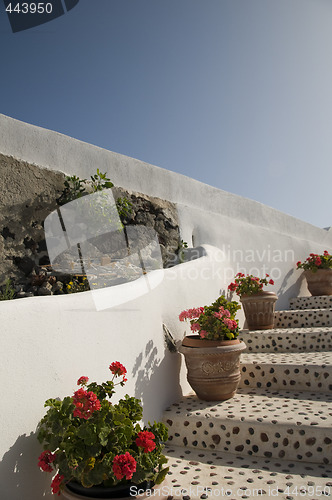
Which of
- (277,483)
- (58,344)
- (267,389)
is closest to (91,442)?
(58,344)

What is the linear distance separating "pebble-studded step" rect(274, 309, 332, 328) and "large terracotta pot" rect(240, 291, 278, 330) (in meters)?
0.18

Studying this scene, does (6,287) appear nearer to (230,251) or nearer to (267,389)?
(267,389)

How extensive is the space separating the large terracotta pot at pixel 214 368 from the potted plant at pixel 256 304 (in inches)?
64.9

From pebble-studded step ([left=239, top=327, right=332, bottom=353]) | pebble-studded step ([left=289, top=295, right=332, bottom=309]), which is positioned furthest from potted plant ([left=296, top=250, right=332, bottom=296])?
pebble-studded step ([left=239, top=327, right=332, bottom=353])

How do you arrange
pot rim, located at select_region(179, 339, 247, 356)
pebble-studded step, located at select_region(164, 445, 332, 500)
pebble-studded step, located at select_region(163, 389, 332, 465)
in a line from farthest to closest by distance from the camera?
pot rim, located at select_region(179, 339, 247, 356) → pebble-studded step, located at select_region(163, 389, 332, 465) → pebble-studded step, located at select_region(164, 445, 332, 500)

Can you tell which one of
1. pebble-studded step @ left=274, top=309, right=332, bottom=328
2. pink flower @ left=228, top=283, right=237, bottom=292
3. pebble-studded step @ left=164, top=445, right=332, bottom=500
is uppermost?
pink flower @ left=228, top=283, right=237, bottom=292

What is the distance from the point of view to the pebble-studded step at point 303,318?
4547mm

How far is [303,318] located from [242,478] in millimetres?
2834

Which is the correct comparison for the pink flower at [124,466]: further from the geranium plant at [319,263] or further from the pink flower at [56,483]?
the geranium plant at [319,263]

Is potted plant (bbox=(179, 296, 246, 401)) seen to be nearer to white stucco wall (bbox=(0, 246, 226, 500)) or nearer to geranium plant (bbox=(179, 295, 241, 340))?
geranium plant (bbox=(179, 295, 241, 340))

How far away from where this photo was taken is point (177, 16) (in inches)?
173

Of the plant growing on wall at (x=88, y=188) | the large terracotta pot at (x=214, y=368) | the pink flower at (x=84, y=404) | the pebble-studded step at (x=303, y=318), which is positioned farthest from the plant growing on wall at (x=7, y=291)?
the pebble-studded step at (x=303, y=318)

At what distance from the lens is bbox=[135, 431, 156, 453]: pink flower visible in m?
1.79

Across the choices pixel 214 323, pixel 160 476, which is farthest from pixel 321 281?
pixel 160 476
